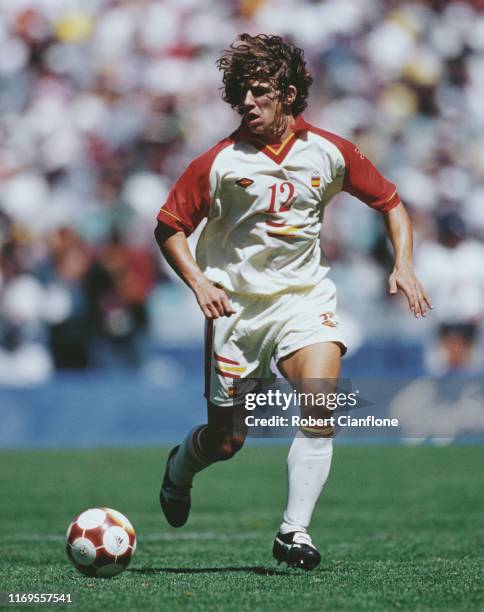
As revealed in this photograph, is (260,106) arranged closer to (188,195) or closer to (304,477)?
(188,195)

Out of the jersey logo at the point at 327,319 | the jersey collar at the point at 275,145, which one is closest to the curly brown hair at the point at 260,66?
the jersey collar at the point at 275,145

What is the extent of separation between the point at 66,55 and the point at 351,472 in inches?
275

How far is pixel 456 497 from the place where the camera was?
856 cm

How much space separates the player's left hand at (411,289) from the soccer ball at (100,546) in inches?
57.8

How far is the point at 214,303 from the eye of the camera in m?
4.85

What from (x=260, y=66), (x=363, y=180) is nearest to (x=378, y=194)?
(x=363, y=180)

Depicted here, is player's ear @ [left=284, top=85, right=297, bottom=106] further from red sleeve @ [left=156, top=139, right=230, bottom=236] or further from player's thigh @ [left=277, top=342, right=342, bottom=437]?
player's thigh @ [left=277, top=342, right=342, bottom=437]

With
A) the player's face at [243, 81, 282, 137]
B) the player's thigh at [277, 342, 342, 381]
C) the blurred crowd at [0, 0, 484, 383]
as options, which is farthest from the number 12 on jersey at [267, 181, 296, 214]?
the blurred crowd at [0, 0, 484, 383]

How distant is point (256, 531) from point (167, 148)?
293 inches

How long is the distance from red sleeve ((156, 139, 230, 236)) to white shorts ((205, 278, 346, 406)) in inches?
18.0

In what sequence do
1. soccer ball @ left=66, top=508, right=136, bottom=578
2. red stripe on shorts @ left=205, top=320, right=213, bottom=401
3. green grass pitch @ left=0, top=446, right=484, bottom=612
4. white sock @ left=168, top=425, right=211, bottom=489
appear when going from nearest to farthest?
green grass pitch @ left=0, top=446, right=484, bottom=612, soccer ball @ left=66, top=508, right=136, bottom=578, red stripe on shorts @ left=205, top=320, right=213, bottom=401, white sock @ left=168, top=425, right=211, bottom=489

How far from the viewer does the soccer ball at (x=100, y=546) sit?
4.79 m

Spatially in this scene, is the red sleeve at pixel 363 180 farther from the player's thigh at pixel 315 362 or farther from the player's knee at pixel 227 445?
the player's knee at pixel 227 445

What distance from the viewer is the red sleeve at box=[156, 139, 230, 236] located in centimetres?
510
